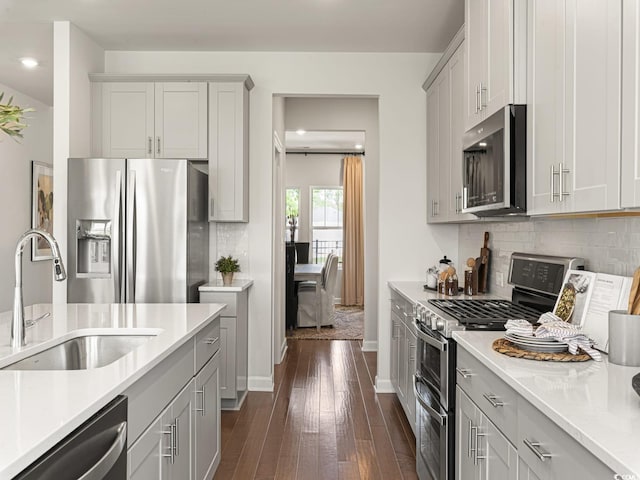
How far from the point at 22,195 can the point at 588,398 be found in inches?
246

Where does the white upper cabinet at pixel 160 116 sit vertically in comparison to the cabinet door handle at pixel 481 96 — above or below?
above

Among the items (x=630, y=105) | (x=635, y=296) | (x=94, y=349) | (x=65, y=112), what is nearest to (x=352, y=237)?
(x=65, y=112)

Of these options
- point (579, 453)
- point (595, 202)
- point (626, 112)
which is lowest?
point (579, 453)

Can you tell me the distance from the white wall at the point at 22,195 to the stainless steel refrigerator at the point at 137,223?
88.0 inches

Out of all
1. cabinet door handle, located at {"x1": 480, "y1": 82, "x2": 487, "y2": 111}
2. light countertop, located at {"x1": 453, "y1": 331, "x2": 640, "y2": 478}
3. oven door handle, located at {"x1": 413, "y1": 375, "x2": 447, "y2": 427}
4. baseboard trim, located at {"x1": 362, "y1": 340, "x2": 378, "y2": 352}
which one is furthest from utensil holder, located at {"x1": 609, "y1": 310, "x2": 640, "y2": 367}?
baseboard trim, located at {"x1": 362, "y1": 340, "x2": 378, "y2": 352}

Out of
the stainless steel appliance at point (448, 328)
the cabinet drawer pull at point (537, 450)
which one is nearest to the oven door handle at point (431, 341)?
the stainless steel appliance at point (448, 328)

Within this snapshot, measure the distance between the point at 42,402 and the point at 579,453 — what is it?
1.21m

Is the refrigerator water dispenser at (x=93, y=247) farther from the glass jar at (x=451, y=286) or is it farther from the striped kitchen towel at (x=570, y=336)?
the striped kitchen towel at (x=570, y=336)

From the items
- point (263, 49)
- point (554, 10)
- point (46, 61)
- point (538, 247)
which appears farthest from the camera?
point (46, 61)

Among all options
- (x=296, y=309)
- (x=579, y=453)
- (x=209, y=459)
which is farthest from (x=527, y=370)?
(x=296, y=309)

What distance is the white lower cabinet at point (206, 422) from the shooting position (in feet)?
7.52

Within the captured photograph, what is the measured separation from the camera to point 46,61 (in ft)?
16.1

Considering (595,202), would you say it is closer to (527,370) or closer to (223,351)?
(527,370)

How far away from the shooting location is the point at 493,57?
2.45 metres
